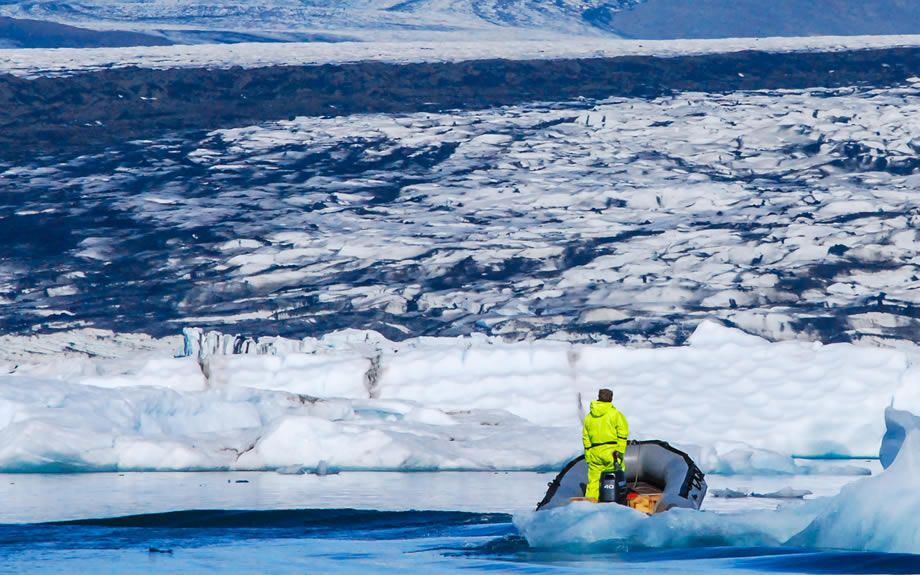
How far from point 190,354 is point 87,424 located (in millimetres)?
2905

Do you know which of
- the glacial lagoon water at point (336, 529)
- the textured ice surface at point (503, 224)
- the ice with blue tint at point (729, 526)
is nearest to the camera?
the ice with blue tint at point (729, 526)

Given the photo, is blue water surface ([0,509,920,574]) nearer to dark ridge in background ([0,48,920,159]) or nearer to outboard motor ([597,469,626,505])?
outboard motor ([597,469,626,505])

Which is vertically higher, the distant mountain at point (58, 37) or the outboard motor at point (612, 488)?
the outboard motor at point (612, 488)

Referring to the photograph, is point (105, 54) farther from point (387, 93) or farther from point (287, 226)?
point (287, 226)

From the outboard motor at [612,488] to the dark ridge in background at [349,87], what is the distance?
56.5 ft

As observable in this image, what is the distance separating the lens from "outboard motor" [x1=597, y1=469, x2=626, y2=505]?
6867mm

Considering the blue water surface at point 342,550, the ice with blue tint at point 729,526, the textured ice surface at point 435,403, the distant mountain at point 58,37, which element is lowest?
the textured ice surface at point 435,403

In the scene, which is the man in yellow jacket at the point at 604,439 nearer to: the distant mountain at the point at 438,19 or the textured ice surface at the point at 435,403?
the textured ice surface at the point at 435,403

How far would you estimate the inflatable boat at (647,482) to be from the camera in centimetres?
702

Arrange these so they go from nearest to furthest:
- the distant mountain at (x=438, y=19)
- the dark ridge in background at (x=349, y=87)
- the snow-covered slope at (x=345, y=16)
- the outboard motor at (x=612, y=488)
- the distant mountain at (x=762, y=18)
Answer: the outboard motor at (x=612, y=488), the dark ridge in background at (x=349, y=87), the distant mountain at (x=438, y=19), the snow-covered slope at (x=345, y=16), the distant mountain at (x=762, y=18)

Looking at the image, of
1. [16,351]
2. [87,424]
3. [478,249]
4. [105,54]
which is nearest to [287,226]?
[478,249]

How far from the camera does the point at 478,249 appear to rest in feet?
56.8

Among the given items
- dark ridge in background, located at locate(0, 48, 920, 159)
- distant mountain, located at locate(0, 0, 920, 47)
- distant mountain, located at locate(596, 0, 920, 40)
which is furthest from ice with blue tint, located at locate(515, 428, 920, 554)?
distant mountain, located at locate(596, 0, 920, 40)

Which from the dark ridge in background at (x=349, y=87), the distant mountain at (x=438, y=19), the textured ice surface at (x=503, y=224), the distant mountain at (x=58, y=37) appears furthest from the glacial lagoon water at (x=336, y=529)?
the distant mountain at (x=58, y=37)
